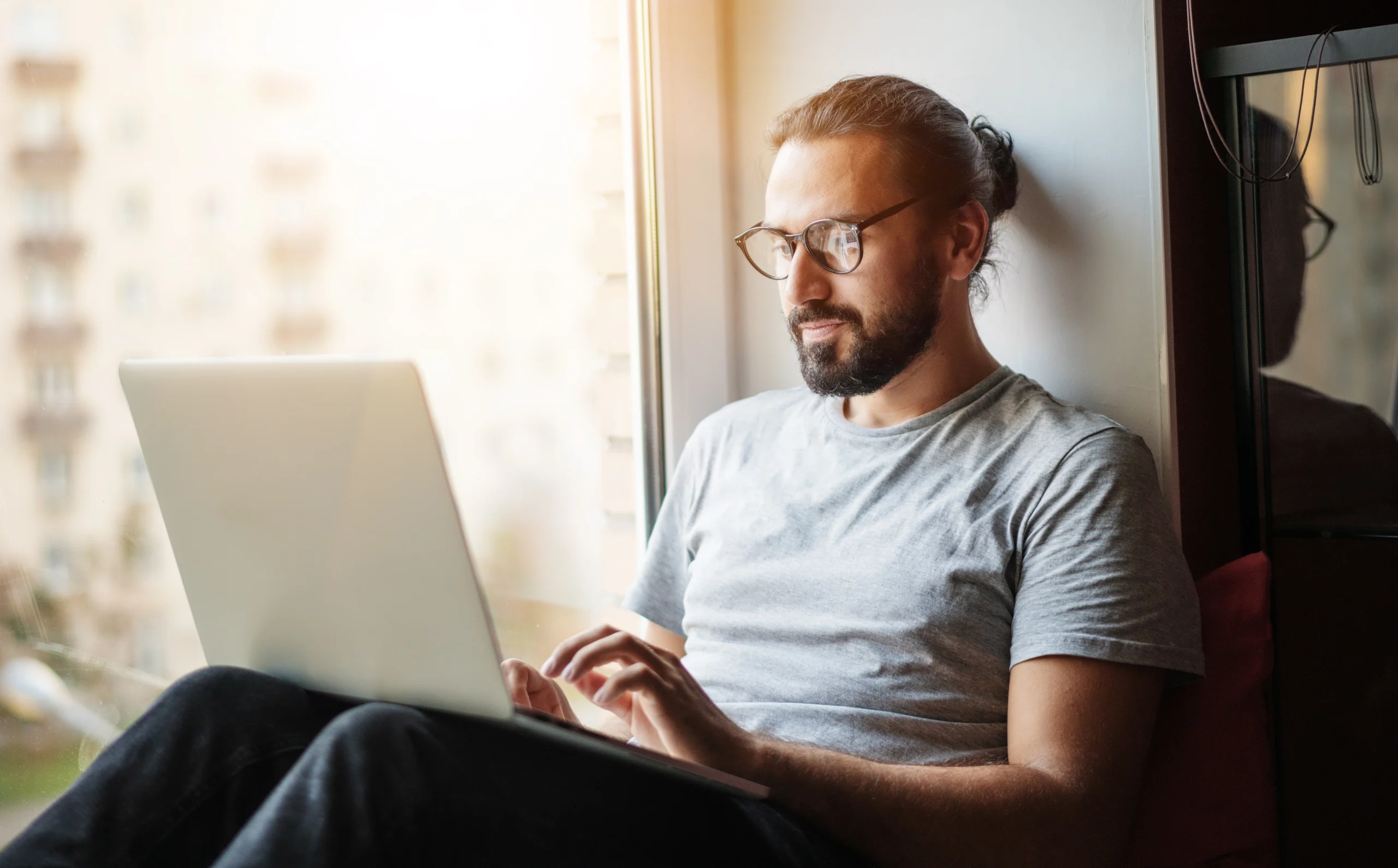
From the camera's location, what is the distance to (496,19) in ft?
5.28

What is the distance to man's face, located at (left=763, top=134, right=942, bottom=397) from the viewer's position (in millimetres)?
1363

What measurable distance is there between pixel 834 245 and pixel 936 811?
674mm

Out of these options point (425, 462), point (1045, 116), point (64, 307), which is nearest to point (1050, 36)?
point (1045, 116)

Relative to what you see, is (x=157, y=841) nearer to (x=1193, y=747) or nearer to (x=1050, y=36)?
(x=1193, y=747)

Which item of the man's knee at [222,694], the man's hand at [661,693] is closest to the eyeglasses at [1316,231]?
the man's hand at [661,693]

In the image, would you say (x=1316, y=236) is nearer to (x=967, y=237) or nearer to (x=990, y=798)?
(x=967, y=237)

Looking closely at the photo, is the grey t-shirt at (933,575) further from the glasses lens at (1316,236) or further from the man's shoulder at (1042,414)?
the glasses lens at (1316,236)

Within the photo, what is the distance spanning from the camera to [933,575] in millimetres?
1225

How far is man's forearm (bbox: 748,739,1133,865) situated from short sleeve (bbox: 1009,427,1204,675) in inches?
5.8

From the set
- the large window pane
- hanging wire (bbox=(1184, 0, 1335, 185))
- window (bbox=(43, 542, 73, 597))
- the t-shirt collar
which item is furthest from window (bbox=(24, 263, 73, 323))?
hanging wire (bbox=(1184, 0, 1335, 185))

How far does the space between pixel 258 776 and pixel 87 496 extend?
0.41 metres

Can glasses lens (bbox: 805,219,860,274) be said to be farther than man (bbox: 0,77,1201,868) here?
Yes

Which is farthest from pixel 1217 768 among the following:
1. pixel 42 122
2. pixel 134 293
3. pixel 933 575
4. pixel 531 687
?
pixel 42 122

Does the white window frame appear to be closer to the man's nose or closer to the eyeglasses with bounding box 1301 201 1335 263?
the man's nose
